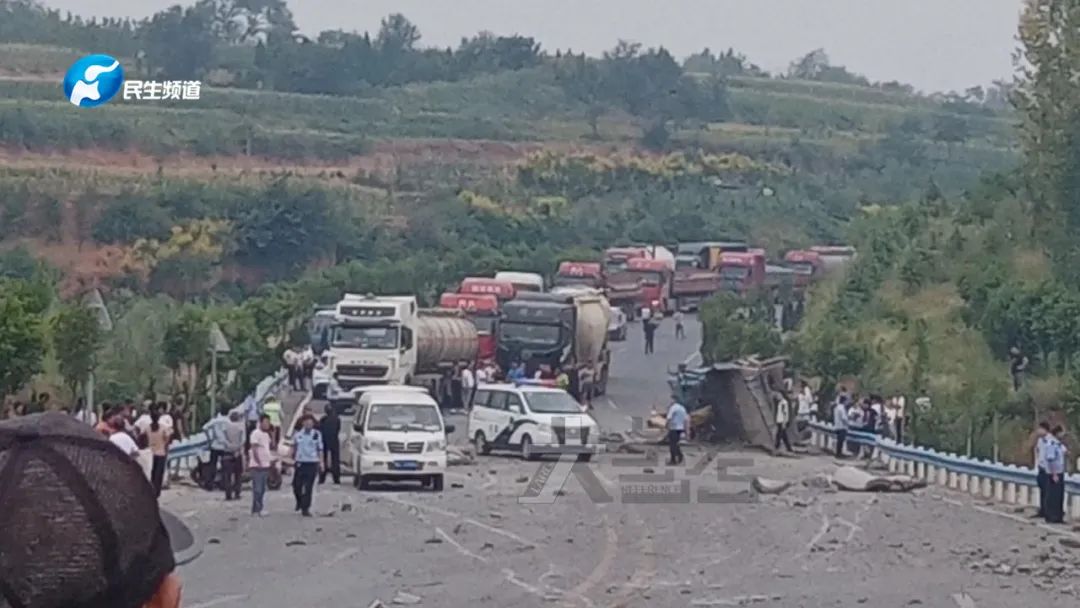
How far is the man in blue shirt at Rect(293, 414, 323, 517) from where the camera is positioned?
23.5 m

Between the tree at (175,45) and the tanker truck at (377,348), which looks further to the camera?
the tree at (175,45)

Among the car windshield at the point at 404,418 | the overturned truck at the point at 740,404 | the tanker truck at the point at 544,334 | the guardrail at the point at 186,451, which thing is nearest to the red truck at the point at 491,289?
the tanker truck at the point at 544,334

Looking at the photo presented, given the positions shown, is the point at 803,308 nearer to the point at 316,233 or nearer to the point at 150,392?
the point at 316,233

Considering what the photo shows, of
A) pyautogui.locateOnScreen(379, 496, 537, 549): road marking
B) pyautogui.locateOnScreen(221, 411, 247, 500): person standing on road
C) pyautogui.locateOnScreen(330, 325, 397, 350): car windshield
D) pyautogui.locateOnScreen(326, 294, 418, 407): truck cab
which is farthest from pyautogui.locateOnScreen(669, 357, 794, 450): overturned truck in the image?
pyautogui.locateOnScreen(221, 411, 247, 500): person standing on road

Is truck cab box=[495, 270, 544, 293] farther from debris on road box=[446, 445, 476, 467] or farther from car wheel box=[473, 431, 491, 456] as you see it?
debris on road box=[446, 445, 476, 467]

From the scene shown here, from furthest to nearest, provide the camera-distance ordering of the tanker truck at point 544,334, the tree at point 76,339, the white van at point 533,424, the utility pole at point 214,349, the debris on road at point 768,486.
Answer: the tanker truck at point 544,334
the white van at point 533,424
the utility pole at point 214,349
the debris on road at point 768,486
the tree at point 76,339

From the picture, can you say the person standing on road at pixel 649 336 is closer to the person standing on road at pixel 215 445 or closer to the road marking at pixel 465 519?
the road marking at pixel 465 519

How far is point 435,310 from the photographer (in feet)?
178

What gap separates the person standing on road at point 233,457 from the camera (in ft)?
83.5

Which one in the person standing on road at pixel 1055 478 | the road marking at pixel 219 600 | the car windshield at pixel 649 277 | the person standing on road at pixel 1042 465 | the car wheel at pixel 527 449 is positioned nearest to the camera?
the road marking at pixel 219 600

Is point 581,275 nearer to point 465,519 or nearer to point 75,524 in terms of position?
point 465,519

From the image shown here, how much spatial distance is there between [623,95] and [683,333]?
6195 centimetres

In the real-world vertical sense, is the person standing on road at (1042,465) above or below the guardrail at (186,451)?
above

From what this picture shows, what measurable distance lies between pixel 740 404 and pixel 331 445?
38.3 ft
